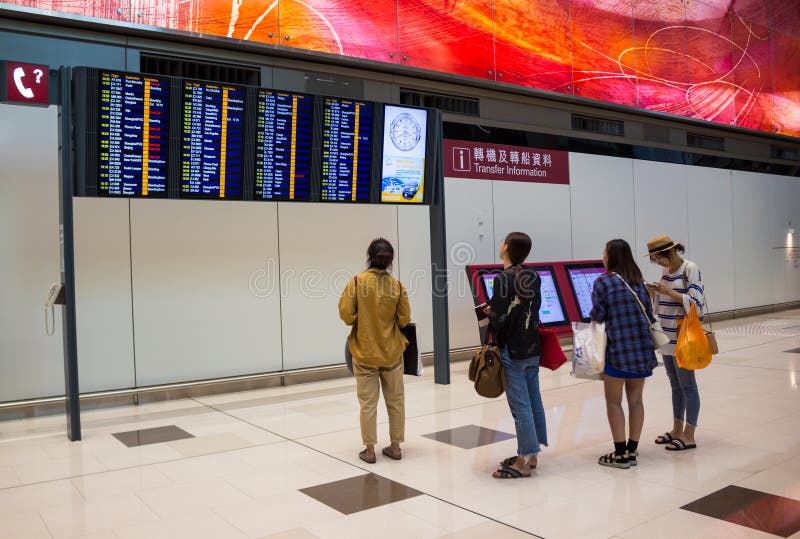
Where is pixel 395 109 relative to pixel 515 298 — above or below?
above

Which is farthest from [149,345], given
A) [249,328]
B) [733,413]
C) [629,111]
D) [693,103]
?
[693,103]

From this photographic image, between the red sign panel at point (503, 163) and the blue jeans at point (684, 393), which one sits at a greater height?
the red sign panel at point (503, 163)

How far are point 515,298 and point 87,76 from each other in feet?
11.9

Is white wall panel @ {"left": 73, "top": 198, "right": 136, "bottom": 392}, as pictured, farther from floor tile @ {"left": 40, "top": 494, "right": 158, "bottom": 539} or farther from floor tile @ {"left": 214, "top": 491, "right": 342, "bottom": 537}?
floor tile @ {"left": 214, "top": 491, "right": 342, "bottom": 537}

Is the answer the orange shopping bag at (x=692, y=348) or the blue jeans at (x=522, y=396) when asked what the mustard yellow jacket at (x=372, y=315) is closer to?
the blue jeans at (x=522, y=396)

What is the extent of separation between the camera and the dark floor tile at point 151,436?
4.97 meters

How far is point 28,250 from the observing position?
19.4 ft

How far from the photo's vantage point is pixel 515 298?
3744mm

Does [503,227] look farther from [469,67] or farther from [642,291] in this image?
[642,291]

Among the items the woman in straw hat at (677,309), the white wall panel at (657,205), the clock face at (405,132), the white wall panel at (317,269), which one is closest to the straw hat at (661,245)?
the woman in straw hat at (677,309)

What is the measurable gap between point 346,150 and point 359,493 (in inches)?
140

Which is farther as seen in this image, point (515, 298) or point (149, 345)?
point (149, 345)

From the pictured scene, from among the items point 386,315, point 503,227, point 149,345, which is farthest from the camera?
point 503,227

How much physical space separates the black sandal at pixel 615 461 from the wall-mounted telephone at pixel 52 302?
4.01 meters
